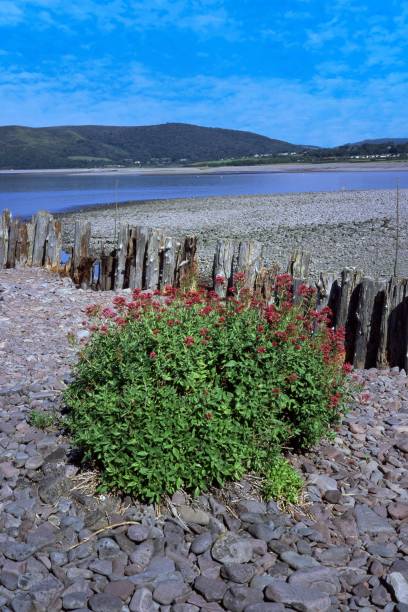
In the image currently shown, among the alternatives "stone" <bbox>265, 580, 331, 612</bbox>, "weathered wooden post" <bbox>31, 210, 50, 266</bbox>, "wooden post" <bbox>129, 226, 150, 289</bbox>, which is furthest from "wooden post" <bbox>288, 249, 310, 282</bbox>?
"stone" <bbox>265, 580, 331, 612</bbox>

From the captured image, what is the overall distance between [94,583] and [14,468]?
121 centimetres

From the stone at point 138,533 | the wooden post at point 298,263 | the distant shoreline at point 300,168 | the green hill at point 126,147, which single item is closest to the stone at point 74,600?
the stone at point 138,533

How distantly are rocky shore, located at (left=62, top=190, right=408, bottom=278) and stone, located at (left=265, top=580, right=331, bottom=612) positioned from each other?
11044 mm

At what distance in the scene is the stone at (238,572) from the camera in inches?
142

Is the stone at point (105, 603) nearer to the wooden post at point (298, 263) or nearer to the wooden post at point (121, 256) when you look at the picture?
the wooden post at point (298, 263)

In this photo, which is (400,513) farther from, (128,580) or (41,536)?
(41,536)

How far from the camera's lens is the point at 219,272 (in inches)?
377

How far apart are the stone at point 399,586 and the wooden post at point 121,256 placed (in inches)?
296

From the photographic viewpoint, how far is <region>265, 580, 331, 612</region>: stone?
3420 mm

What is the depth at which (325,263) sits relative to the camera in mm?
15766

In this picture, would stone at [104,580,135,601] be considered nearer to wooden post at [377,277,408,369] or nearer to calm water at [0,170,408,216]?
wooden post at [377,277,408,369]

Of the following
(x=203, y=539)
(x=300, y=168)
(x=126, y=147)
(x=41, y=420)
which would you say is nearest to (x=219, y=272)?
(x=41, y=420)

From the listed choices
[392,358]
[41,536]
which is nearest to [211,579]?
[41,536]

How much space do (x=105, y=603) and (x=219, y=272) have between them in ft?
21.5
